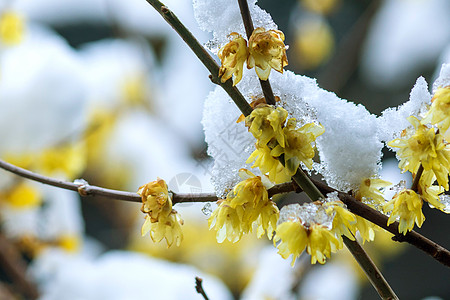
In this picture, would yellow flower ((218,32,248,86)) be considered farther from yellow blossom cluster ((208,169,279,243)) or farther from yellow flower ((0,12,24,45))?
yellow flower ((0,12,24,45))

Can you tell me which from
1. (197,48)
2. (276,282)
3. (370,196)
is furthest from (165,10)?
(276,282)

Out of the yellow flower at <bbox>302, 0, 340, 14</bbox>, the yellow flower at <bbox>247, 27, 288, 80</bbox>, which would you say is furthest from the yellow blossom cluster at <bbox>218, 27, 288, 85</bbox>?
the yellow flower at <bbox>302, 0, 340, 14</bbox>

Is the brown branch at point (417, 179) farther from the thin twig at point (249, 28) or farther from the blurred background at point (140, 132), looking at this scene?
the blurred background at point (140, 132)

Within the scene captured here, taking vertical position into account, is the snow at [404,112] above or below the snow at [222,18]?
below

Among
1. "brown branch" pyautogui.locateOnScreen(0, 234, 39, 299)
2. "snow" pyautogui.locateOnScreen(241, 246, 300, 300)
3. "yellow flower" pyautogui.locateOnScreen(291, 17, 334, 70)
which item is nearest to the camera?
"snow" pyautogui.locateOnScreen(241, 246, 300, 300)

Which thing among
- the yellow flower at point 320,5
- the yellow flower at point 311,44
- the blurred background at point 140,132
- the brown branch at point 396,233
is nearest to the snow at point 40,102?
the blurred background at point 140,132

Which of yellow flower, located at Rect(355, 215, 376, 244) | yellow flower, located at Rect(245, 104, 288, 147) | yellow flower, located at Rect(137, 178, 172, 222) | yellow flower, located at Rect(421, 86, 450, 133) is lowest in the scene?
yellow flower, located at Rect(355, 215, 376, 244)
